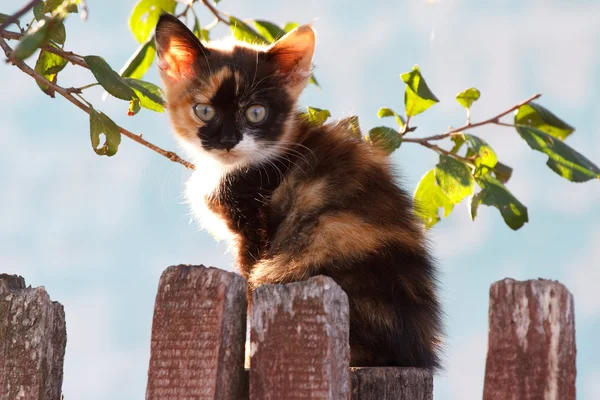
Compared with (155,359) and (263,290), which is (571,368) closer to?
(263,290)

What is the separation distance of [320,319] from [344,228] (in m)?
0.77

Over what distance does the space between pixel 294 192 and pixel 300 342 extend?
3.51 feet

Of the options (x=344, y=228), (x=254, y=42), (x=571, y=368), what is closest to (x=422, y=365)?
(x=344, y=228)

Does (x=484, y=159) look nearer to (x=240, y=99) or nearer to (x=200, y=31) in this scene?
(x=240, y=99)

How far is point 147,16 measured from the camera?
3.67 meters

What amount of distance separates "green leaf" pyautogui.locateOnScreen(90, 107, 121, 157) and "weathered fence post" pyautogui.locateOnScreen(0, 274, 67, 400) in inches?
27.2

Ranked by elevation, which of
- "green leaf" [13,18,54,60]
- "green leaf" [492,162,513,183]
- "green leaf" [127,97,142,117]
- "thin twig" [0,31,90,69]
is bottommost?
"green leaf" [13,18,54,60]

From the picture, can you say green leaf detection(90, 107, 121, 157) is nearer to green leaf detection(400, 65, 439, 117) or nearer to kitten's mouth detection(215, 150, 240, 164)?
kitten's mouth detection(215, 150, 240, 164)

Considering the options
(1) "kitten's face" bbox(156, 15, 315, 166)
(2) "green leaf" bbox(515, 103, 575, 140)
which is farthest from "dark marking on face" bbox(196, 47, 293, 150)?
(2) "green leaf" bbox(515, 103, 575, 140)

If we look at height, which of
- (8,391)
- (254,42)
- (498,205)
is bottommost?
(8,391)

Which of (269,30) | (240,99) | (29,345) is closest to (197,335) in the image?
(29,345)

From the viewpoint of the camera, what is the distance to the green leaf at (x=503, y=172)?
3400 mm

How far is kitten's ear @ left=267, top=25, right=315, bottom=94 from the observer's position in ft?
10.6

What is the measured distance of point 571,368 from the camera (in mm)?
1775
